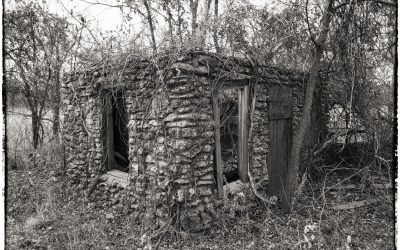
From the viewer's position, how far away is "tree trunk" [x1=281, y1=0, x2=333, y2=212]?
4.22m

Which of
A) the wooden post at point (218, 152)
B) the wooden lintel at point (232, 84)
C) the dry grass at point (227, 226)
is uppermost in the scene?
the wooden lintel at point (232, 84)

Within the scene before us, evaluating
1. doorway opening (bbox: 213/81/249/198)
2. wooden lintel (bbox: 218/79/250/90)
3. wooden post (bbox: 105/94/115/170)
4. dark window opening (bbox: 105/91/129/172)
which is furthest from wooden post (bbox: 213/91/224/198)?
wooden post (bbox: 105/94/115/170)

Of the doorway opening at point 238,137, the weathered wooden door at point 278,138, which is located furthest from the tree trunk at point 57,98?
the weathered wooden door at point 278,138

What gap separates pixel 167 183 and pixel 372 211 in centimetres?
331

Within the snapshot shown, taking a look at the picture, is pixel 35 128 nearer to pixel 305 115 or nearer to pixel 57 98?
pixel 57 98

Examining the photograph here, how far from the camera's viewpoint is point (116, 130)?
19.7 ft

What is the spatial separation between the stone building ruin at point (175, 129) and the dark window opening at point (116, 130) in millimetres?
22

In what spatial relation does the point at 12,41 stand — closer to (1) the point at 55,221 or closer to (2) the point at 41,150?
(2) the point at 41,150

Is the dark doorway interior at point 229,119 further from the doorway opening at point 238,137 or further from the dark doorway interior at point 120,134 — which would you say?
the dark doorway interior at point 120,134

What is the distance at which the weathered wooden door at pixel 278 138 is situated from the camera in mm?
5133

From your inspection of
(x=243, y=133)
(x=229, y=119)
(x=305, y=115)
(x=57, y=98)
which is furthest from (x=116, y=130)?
Result: (x=305, y=115)

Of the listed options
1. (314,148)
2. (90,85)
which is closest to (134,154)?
(90,85)

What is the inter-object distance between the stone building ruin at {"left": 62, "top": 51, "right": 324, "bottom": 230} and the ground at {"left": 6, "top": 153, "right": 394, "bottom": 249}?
251 millimetres

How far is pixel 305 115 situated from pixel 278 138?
96 cm
